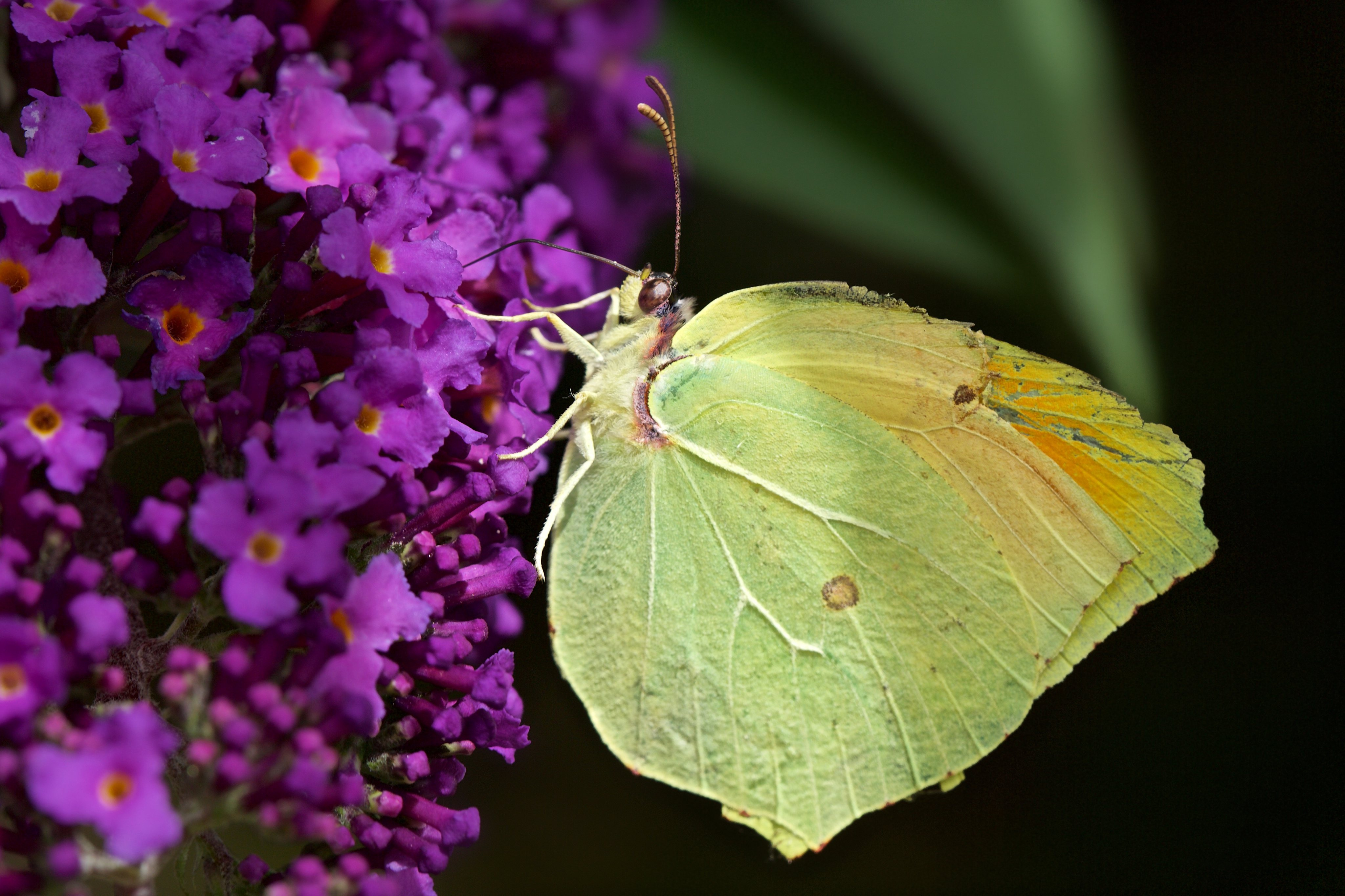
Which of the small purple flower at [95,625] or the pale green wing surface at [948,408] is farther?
the pale green wing surface at [948,408]

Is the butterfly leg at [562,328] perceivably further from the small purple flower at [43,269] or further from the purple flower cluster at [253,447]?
the small purple flower at [43,269]

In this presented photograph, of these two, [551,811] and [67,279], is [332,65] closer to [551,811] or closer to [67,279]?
[67,279]

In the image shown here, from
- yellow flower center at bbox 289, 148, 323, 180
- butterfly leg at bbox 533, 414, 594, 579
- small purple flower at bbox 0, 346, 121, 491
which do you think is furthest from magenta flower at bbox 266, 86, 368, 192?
butterfly leg at bbox 533, 414, 594, 579

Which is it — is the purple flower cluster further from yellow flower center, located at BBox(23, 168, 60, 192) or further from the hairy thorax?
the hairy thorax

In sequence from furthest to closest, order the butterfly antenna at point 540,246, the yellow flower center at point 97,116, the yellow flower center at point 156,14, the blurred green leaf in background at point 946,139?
1. the blurred green leaf in background at point 946,139
2. the butterfly antenna at point 540,246
3. the yellow flower center at point 156,14
4. the yellow flower center at point 97,116

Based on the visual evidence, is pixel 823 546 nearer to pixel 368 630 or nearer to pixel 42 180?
pixel 368 630

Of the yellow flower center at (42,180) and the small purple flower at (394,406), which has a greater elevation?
the yellow flower center at (42,180)

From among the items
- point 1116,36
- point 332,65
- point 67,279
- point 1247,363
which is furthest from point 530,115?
point 1247,363

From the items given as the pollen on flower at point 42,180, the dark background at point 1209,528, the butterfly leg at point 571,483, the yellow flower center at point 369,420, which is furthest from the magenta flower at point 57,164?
the dark background at point 1209,528
